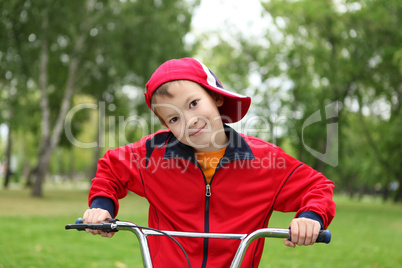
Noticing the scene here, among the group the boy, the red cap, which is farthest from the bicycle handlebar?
the red cap

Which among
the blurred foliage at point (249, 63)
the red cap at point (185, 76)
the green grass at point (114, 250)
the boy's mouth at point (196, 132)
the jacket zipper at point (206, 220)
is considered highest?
the blurred foliage at point (249, 63)

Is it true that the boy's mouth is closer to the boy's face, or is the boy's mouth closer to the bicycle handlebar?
the boy's face

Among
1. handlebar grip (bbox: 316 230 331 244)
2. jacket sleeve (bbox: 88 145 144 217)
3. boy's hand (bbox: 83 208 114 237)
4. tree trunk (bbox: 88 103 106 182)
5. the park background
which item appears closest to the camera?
handlebar grip (bbox: 316 230 331 244)

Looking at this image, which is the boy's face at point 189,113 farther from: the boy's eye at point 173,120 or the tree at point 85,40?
the tree at point 85,40

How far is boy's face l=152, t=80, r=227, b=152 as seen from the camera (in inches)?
86.4

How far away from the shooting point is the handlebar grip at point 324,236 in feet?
5.85

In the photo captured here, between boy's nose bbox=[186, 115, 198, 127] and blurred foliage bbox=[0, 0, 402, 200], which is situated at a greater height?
blurred foliage bbox=[0, 0, 402, 200]

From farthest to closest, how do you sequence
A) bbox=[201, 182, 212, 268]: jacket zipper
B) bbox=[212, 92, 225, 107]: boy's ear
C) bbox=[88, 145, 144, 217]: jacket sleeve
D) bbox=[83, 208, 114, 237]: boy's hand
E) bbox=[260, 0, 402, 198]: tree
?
bbox=[260, 0, 402, 198]: tree
bbox=[212, 92, 225, 107]: boy's ear
bbox=[88, 145, 144, 217]: jacket sleeve
bbox=[201, 182, 212, 268]: jacket zipper
bbox=[83, 208, 114, 237]: boy's hand

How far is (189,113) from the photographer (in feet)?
7.26

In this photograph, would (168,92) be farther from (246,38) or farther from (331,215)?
(246,38)

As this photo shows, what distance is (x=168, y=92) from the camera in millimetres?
2180

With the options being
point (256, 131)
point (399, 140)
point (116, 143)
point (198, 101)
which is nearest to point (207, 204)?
point (198, 101)

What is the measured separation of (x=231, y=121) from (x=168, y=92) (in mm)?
585

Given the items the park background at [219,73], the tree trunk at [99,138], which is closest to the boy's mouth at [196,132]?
the park background at [219,73]
